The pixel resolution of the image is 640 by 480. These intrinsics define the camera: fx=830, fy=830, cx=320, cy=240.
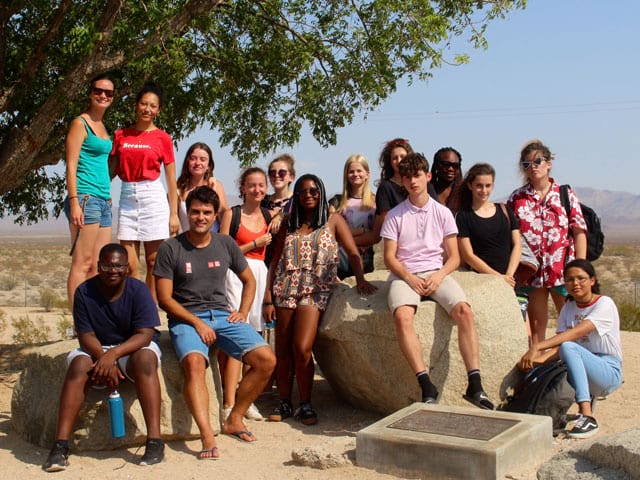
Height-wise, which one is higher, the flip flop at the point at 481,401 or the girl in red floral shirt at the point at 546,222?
the girl in red floral shirt at the point at 546,222

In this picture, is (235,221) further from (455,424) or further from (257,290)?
(455,424)

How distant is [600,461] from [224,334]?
9.40 ft

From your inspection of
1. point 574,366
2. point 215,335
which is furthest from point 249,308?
point 574,366

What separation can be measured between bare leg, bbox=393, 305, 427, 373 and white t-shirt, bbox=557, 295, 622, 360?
4.08ft

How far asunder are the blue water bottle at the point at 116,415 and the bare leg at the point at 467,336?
2.59m

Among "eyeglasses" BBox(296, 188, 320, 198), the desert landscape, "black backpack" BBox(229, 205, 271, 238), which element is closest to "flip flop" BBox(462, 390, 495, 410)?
the desert landscape

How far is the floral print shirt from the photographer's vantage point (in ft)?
24.4

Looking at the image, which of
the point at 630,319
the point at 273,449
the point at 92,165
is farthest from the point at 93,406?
the point at 630,319

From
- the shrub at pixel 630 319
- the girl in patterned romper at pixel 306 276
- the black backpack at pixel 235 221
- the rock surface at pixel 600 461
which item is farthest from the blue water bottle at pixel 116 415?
the shrub at pixel 630 319

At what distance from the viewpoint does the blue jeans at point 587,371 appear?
20.4ft

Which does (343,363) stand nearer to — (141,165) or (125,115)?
(141,165)

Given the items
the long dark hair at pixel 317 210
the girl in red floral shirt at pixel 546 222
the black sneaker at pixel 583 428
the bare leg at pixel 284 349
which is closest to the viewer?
the black sneaker at pixel 583 428

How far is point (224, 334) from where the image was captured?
6.40 m

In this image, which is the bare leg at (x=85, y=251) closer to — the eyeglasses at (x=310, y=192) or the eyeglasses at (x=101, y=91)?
the eyeglasses at (x=101, y=91)
